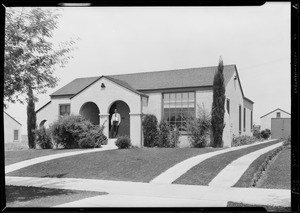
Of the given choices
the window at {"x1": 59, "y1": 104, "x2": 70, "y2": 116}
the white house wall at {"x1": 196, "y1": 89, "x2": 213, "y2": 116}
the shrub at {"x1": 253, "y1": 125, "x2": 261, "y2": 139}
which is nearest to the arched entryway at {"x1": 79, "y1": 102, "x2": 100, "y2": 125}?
the window at {"x1": 59, "y1": 104, "x2": 70, "y2": 116}

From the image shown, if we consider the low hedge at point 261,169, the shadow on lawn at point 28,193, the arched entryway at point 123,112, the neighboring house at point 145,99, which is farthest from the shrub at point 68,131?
the low hedge at point 261,169

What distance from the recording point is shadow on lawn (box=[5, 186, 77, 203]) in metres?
8.88

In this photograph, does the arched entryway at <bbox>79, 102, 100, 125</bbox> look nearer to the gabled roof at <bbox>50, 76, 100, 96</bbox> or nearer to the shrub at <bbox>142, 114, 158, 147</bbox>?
the gabled roof at <bbox>50, 76, 100, 96</bbox>

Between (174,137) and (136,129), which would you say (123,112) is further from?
(174,137)

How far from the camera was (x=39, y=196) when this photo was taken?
910cm

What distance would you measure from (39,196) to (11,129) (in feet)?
13.8

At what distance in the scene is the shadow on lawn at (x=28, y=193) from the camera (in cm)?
888

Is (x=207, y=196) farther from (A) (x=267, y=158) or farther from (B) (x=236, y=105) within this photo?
(B) (x=236, y=105)

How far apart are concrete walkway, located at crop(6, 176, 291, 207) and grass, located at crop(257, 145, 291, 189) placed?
24.3 inches

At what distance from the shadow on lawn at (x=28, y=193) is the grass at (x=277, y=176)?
5697 mm

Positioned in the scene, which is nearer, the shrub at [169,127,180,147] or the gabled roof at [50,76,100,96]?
the shrub at [169,127,180,147]

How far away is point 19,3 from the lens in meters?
6.43

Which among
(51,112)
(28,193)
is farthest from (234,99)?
(28,193)

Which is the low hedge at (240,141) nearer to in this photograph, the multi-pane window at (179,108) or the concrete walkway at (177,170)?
the multi-pane window at (179,108)
